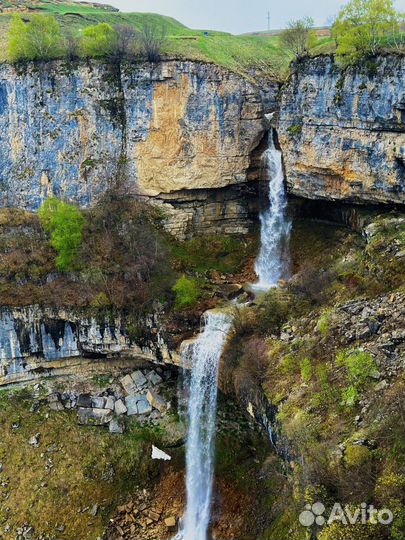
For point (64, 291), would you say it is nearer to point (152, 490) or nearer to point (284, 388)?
point (152, 490)

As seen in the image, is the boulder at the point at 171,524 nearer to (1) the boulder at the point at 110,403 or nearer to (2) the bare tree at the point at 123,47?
(1) the boulder at the point at 110,403

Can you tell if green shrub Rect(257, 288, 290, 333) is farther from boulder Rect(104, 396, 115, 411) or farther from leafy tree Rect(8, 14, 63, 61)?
leafy tree Rect(8, 14, 63, 61)

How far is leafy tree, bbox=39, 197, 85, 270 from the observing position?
28.4 meters

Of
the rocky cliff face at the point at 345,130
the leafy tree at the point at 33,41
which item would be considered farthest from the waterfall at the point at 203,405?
the leafy tree at the point at 33,41

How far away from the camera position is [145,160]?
105ft

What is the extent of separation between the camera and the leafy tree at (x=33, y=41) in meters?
30.0

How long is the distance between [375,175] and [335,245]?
501cm

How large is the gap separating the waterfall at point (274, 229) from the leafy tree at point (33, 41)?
14.2 m

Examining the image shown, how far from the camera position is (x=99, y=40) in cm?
3022

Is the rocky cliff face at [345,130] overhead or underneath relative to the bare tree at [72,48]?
underneath

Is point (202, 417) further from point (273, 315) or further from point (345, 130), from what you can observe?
point (345, 130)

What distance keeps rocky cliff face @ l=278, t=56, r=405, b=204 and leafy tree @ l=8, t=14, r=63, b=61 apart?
14249 millimetres

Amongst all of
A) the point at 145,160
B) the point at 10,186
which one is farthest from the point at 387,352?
the point at 10,186

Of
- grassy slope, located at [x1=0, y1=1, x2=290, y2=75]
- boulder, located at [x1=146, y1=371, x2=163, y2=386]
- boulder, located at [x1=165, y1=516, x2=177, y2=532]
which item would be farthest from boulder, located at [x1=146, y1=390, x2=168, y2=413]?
grassy slope, located at [x1=0, y1=1, x2=290, y2=75]
